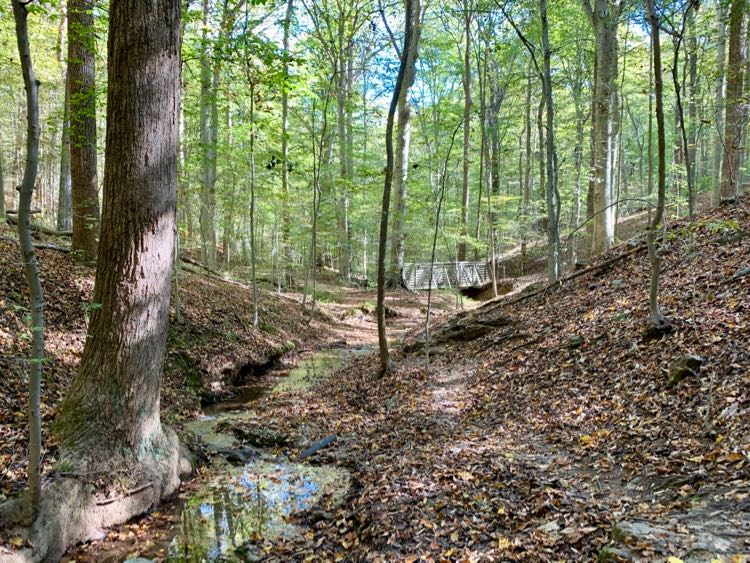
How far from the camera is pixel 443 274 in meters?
23.5

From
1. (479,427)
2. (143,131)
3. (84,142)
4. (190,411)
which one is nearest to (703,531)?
(479,427)

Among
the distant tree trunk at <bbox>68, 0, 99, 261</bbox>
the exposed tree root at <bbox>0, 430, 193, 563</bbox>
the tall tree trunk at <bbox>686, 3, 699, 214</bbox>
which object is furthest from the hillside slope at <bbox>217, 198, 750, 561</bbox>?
the distant tree trunk at <bbox>68, 0, 99, 261</bbox>

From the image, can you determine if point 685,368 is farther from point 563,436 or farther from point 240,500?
point 240,500

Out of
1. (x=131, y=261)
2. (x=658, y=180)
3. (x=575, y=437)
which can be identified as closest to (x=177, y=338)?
(x=131, y=261)

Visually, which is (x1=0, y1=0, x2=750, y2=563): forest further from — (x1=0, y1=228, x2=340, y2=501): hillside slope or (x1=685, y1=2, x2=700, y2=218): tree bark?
(x1=685, y1=2, x2=700, y2=218): tree bark

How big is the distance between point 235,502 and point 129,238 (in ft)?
9.44

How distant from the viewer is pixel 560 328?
784 centimetres

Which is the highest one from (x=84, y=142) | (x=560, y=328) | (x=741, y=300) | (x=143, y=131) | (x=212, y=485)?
(x=84, y=142)

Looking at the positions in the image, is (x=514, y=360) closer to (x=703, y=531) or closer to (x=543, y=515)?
(x=543, y=515)

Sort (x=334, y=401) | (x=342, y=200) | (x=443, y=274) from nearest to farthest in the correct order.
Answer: (x=334, y=401) < (x=342, y=200) < (x=443, y=274)

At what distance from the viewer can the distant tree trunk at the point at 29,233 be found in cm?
292

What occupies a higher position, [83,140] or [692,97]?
[692,97]

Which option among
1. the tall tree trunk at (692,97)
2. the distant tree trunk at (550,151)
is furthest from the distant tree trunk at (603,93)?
the tall tree trunk at (692,97)

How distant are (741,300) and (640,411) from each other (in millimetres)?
2214
